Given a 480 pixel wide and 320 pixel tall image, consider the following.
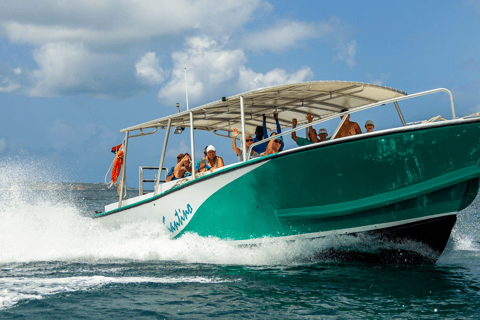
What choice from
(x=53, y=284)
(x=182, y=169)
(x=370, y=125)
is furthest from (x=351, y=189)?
(x=53, y=284)

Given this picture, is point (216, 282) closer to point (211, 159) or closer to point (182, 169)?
point (211, 159)

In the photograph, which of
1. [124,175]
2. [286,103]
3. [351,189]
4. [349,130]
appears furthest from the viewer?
[124,175]

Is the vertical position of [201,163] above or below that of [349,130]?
below

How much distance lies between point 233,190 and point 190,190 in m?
0.90

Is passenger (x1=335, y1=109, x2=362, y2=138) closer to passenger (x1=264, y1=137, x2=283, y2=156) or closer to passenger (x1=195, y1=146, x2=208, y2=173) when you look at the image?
passenger (x1=264, y1=137, x2=283, y2=156)

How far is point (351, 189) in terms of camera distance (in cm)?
549

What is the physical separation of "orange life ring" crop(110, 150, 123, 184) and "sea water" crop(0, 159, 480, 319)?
193 cm

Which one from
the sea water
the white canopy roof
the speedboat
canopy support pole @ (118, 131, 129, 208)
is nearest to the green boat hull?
the speedboat

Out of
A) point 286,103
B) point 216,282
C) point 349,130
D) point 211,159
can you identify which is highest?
point 286,103

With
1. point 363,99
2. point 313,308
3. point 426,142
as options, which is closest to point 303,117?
point 363,99

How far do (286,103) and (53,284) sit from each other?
194 inches

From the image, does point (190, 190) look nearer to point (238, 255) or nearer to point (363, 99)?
point (238, 255)

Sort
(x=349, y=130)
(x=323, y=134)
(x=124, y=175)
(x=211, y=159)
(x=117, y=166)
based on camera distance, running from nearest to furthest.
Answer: (x=349, y=130) → (x=323, y=134) → (x=211, y=159) → (x=124, y=175) → (x=117, y=166)

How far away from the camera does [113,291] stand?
484 cm
